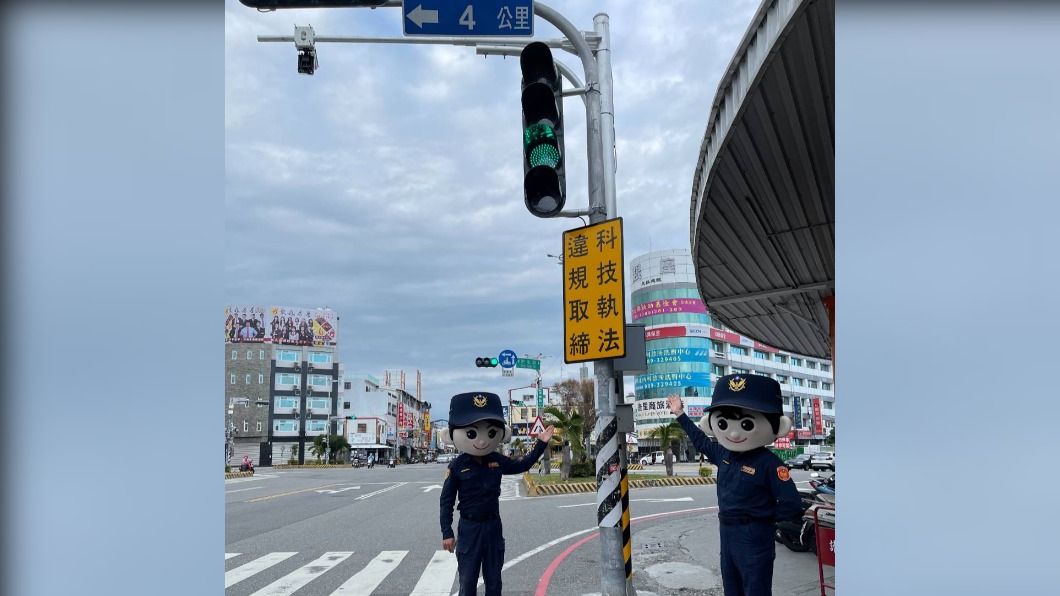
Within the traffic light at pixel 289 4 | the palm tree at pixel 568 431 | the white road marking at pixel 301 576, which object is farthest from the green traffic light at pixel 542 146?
the palm tree at pixel 568 431

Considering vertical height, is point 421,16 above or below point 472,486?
above

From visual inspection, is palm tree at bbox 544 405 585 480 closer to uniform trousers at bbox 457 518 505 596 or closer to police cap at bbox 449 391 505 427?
police cap at bbox 449 391 505 427

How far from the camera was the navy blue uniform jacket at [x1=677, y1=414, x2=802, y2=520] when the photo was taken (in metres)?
4.57

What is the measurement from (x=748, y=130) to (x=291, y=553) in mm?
8537

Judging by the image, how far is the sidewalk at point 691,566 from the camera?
24.5 feet

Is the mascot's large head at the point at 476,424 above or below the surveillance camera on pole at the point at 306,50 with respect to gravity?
below

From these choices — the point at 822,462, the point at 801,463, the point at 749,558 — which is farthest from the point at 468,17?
the point at 822,462

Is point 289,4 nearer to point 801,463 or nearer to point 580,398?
point 580,398

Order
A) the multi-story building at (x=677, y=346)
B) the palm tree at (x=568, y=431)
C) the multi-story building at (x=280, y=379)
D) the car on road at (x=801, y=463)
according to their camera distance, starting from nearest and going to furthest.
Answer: the palm tree at (x=568, y=431) → the car on road at (x=801, y=463) → the multi-story building at (x=677, y=346) → the multi-story building at (x=280, y=379)

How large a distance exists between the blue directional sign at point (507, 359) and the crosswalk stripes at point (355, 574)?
16.3 metres

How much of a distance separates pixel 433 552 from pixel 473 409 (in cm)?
517

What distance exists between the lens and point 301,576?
8.55 meters

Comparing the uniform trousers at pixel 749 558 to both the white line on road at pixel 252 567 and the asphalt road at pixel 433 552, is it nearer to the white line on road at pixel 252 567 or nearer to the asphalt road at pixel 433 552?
the asphalt road at pixel 433 552

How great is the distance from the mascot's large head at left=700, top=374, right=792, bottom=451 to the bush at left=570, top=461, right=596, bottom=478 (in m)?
26.0
